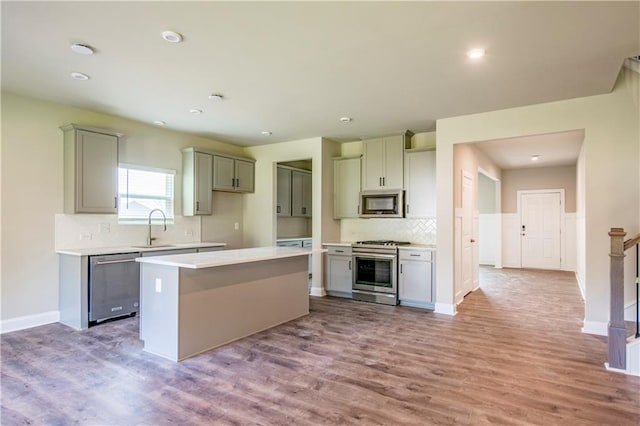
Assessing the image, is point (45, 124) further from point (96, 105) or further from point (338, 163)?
point (338, 163)

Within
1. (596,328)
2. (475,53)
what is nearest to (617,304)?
(596,328)

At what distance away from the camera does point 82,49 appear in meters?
2.93

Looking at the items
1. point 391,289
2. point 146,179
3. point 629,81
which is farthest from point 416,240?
point 146,179

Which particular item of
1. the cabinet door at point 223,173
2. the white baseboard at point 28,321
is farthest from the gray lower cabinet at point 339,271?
the white baseboard at point 28,321

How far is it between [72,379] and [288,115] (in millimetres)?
3645

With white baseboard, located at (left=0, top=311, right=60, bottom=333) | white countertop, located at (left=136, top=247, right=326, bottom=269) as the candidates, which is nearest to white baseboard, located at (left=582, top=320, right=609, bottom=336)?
white countertop, located at (left=136, top=247, right=326, bottom=269)

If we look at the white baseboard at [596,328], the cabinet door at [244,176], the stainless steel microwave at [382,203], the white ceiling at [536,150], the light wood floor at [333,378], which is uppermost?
the white ceiling at [536,150]

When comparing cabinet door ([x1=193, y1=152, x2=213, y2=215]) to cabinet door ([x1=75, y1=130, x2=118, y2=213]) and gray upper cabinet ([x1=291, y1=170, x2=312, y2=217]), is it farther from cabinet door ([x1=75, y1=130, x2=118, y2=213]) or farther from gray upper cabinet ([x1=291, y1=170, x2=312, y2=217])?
gray upper cabinet ([x1=291, y1=170, x2=312, y2=217])

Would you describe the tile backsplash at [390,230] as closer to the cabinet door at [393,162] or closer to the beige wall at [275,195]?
the beige wall at [275,195]

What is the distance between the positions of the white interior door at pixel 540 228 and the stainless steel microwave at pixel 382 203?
17.5 ft

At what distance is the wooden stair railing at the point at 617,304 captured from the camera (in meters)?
2.98

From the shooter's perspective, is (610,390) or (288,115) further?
(288,115)

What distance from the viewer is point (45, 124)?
429 centimetres

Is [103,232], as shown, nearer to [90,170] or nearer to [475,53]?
[90,170]
